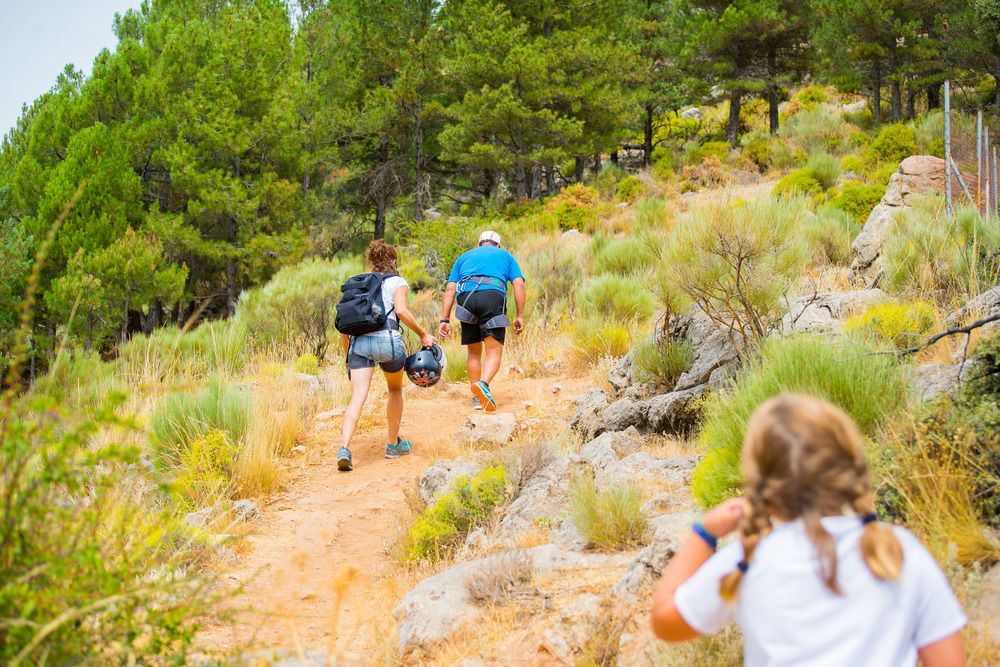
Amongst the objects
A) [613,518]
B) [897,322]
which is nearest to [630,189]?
[897,322]

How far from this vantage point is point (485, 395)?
23.8 feet

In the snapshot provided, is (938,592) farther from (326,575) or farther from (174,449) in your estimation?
(174,449)

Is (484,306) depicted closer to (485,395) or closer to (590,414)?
(485,395)

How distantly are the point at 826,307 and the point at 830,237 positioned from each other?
185 inches

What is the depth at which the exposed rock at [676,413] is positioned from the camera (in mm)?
5621

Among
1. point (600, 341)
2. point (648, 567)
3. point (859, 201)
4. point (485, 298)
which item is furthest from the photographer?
point (859, 201)

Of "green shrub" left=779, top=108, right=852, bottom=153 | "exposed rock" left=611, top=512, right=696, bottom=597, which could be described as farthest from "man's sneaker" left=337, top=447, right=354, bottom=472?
"green shrub" left=779, top=108, right=852, bottom=153

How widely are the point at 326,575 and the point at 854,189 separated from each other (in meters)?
11.7

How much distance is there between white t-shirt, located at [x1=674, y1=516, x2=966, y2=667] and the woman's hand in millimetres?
75

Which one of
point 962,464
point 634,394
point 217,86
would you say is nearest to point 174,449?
point 634,394

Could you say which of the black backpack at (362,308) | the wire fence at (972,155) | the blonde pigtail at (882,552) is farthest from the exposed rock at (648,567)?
the wire fence at (972,155)

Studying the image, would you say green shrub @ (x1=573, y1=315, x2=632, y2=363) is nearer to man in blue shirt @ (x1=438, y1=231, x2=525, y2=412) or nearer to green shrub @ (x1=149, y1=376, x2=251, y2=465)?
man in blue shirt @ (x1=438, y1=231, x2=525, y2=412)

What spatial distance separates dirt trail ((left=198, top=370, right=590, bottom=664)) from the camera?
3.57 metres

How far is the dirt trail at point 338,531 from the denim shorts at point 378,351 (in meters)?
0.90
